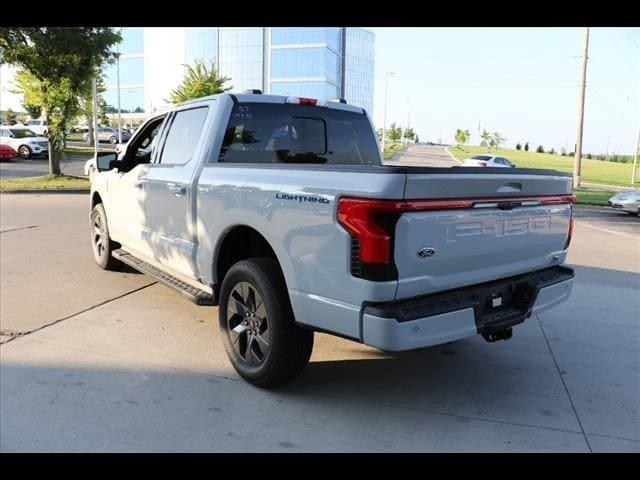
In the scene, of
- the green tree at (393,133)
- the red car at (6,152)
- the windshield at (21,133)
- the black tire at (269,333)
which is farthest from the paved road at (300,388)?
the green tree at (393,133)

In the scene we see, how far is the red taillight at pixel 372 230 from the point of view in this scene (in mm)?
2893

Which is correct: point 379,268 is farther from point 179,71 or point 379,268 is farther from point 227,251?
point 179,71

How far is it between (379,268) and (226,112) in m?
2.24

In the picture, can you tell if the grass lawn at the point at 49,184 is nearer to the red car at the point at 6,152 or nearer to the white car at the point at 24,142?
the red car at the point at 6,152

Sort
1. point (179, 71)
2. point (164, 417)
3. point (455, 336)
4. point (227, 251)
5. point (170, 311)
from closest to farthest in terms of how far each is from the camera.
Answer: point (455, 336)
point (164, 417)
point (227, 251)
point (170, 311)
point (179, 71)

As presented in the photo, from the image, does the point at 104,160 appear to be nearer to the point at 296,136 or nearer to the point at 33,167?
the point at 296,136

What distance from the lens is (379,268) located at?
292cm

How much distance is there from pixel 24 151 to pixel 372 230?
33.9 m

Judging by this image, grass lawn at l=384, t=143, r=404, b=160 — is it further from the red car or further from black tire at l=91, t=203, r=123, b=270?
black tire at l=91, t=203, r=123, b=270

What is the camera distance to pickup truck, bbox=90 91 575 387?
9.75ft

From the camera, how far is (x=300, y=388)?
12.6 feet
